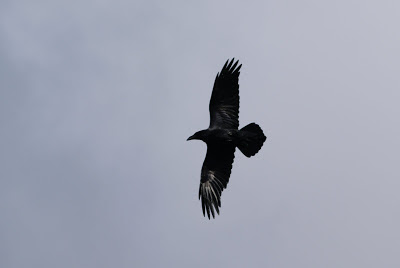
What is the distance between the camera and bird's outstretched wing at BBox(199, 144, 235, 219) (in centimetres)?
1552

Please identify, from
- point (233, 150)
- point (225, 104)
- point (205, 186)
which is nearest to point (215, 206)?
point (205, 186)

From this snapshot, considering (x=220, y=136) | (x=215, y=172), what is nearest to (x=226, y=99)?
(x=220, y=136)

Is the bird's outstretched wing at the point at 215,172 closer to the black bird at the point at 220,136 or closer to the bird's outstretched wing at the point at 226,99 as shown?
the black bird at the point at 220,136

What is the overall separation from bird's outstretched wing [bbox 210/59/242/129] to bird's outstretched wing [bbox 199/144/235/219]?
701 millimetres

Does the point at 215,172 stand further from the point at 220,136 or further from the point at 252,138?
the point at 252,138

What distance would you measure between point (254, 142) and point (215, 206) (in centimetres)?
211

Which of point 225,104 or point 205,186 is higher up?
point 225,104

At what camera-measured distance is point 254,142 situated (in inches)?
592

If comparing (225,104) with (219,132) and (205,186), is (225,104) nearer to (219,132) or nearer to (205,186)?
(219,132)

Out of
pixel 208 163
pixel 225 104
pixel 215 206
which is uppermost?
pixel 225 104

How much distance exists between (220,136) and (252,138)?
1.02m

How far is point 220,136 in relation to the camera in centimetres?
1556

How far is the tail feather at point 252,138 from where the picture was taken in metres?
15.0

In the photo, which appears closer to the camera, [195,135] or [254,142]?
[254,142]
